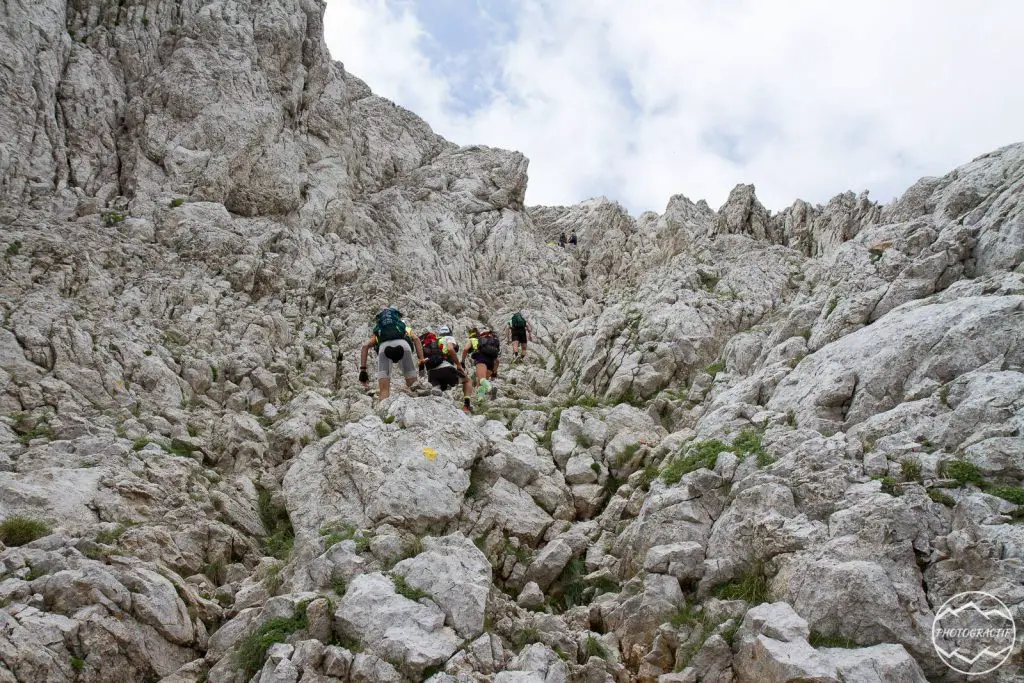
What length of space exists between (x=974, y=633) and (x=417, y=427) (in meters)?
10.9

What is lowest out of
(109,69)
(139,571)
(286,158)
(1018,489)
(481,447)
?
(139,571)

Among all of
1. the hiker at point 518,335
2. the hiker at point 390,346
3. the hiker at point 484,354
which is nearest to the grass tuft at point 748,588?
the hiker at point 390,346

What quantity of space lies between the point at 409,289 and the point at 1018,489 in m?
23.3

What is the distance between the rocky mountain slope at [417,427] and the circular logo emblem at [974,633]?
161 mm

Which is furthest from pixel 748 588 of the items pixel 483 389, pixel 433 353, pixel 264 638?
pixel 483 389

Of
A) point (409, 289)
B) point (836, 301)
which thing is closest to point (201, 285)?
point (409, 289)

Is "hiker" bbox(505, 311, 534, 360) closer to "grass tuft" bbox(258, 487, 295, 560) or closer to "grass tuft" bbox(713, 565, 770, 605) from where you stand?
"grass tuft" bbox(258, 487, 295, 560)

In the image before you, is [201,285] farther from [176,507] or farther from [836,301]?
[836,301]

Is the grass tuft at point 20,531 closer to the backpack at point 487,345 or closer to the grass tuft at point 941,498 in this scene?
the backpack at point 487,345

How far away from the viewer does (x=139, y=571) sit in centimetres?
1102

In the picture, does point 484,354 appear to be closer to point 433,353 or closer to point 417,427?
point 433,353

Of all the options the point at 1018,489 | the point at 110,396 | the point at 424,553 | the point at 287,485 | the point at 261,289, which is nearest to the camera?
the point at 1018,489

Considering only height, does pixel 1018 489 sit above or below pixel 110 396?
below

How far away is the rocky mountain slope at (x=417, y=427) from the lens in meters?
9.98
